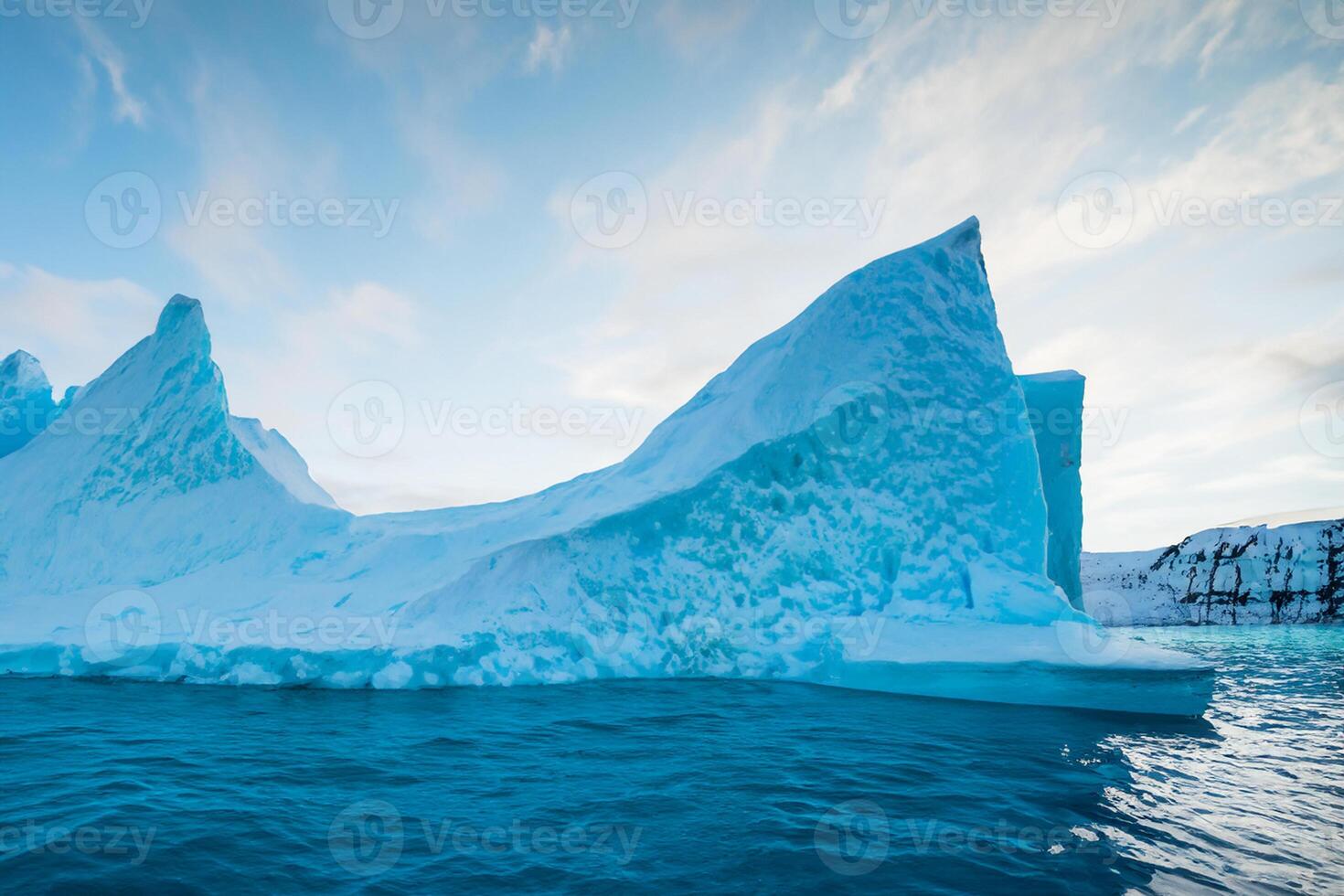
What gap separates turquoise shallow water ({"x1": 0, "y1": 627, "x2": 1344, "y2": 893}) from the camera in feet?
11.9

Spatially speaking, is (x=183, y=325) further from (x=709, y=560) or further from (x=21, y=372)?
(x=709, y=560)

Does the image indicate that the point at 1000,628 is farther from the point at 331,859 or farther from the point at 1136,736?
the point at 331,859

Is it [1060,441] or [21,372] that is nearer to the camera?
[1060,441]

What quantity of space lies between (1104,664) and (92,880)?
33.5 feet

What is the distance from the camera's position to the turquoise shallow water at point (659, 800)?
364 cm

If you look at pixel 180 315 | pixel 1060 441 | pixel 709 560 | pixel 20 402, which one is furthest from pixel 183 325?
pixel 1060 441

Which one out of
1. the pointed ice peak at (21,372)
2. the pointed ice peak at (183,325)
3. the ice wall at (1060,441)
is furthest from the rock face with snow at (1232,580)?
the pointed ice peak at (21,372)

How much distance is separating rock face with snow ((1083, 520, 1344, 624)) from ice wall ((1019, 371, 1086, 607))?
120 feet

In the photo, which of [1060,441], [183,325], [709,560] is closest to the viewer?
[709,560]

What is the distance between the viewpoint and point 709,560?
12211 millimetres

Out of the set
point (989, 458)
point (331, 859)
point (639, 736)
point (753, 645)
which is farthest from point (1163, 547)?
point (331, 859)

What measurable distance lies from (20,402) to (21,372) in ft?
2.92

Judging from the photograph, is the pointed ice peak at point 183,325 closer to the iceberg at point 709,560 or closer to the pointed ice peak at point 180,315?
the pointed ice peak at point 180,315

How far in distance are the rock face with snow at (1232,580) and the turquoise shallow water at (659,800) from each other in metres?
47.4
